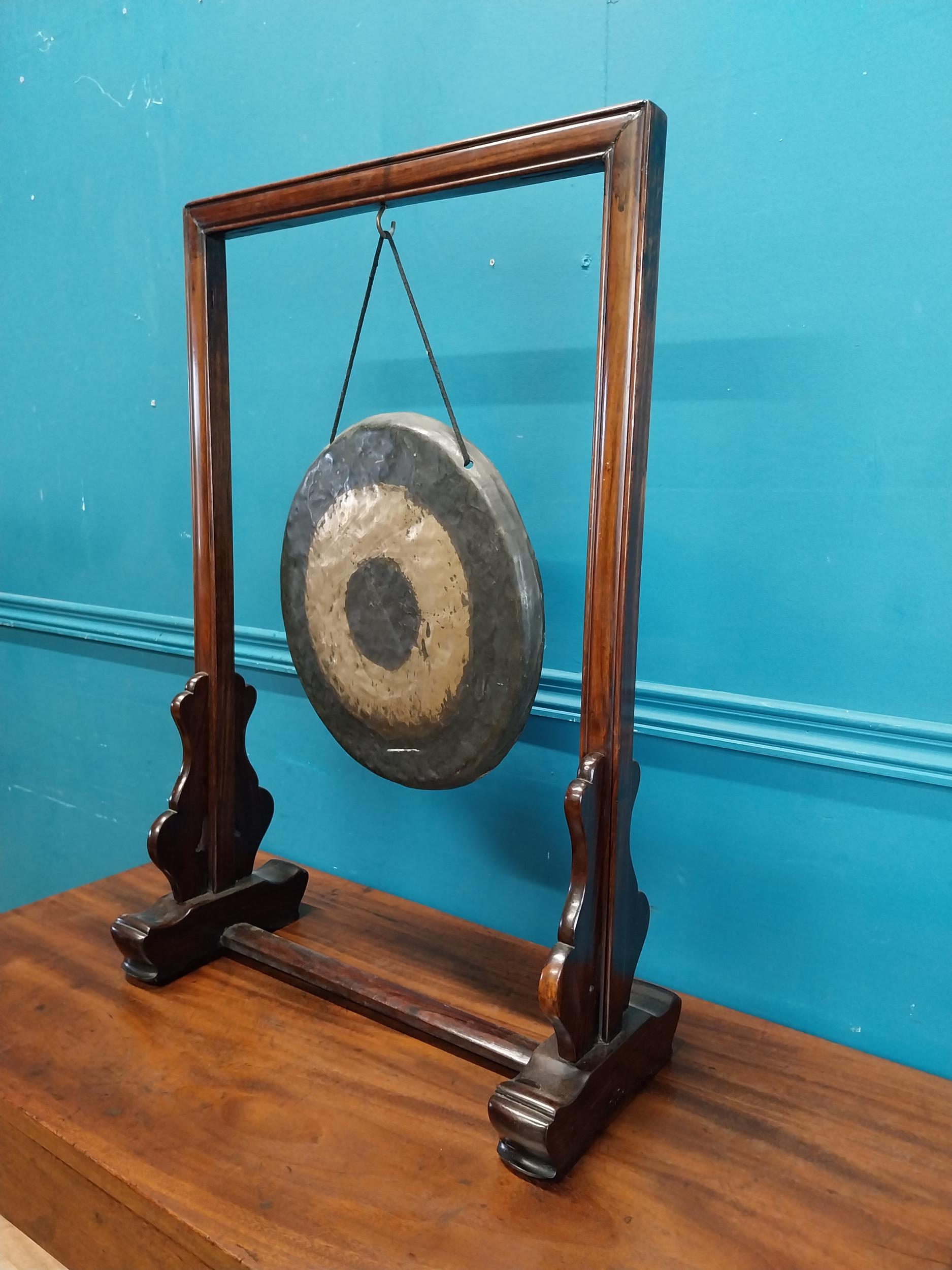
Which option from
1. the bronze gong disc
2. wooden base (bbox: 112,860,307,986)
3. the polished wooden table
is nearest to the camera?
the polished wooden table

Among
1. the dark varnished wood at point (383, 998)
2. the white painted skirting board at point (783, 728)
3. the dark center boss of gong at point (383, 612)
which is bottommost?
the dark varnished wood at point (383, 998)

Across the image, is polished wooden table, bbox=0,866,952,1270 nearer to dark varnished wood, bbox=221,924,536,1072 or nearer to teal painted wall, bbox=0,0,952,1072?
dark varnished wood, bbox=221,924,536,1072

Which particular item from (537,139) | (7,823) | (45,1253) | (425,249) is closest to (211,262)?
(425,249)

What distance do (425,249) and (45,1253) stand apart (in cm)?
121

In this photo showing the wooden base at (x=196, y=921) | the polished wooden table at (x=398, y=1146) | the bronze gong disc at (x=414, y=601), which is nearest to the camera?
the polished wooden table at (x=398, y=1146)

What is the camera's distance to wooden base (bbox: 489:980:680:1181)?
0.82 meters

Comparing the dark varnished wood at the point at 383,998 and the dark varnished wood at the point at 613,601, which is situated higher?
the dark varnished wood at the point at 613,601

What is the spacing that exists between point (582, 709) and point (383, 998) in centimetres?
42

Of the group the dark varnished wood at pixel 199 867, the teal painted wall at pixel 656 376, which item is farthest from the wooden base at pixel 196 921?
the teal painted wall at pixel 656 376

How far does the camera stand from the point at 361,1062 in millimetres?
993

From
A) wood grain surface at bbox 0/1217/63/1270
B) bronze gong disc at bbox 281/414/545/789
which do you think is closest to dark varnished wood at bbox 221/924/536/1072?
bronze gong disc at bbox 281/414/545/789

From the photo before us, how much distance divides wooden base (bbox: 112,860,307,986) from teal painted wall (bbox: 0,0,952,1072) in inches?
7.3

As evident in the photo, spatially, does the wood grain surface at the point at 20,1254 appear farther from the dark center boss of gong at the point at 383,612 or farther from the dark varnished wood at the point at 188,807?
the dark center boss of gong at the point at 383,612

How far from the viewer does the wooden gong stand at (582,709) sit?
83 centimetres
